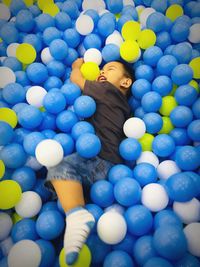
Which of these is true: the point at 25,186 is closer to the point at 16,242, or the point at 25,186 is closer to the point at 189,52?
the point at 16,242

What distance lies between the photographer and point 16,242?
100cm

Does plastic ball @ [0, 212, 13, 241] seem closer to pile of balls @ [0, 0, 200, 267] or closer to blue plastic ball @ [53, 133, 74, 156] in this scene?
pile of balls @ [0, 0, 200, 267]

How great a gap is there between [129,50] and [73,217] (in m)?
0.88

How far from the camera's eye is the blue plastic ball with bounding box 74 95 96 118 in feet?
4.11

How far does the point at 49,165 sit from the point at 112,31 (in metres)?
0.89

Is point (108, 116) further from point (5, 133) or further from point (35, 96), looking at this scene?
point (5, 133)

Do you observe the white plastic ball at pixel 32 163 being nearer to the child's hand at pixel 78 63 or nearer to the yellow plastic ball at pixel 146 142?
the yellow plastic ball at pixel 146 142

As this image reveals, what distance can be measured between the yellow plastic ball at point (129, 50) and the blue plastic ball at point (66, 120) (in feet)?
1.36

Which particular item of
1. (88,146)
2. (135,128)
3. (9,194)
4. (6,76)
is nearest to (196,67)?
(135,128)

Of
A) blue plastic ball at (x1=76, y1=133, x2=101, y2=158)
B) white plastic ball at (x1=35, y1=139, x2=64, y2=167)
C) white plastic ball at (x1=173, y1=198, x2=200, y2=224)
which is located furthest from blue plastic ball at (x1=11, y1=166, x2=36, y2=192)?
white plastic ball at (x1=173, y1=198, x2=200, y2=224)

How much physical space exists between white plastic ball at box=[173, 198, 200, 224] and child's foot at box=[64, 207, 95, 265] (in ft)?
1.04

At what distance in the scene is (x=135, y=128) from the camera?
1250mm

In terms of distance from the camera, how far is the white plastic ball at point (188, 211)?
3.32ft

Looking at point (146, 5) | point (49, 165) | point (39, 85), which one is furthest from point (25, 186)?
point (146, 5)
